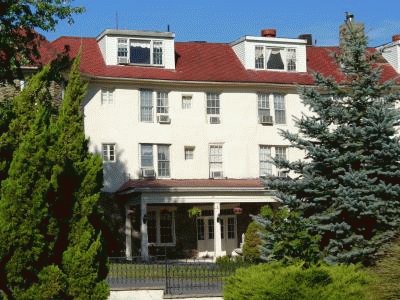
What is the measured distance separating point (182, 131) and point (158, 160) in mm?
1776

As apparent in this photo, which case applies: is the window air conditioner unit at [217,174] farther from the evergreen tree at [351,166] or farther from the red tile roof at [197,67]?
the evergreen tree at [351,166]

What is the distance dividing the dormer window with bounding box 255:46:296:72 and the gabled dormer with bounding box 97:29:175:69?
4404mm

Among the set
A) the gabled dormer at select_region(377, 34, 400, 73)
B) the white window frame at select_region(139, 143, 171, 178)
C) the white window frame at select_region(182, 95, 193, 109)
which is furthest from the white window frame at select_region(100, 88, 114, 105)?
the gabled dormer at select_region(377, 34, 400, 73)

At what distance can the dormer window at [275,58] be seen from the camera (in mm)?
38656

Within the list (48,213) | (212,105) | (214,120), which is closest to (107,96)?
(212,105)

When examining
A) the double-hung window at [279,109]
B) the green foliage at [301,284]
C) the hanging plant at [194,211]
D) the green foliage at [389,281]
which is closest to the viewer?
the green foliage at [389,281]

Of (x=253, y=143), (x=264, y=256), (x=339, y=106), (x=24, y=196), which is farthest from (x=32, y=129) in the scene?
(x=253, y=143)

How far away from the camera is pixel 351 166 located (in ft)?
66.6

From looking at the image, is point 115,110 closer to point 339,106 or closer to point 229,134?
point 229,134

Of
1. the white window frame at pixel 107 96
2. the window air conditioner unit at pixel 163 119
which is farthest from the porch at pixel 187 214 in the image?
the white window frame at pixel 107 96

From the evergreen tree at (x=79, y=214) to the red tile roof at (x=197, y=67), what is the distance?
748 inches

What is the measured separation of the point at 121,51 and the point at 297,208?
18321 millimetres

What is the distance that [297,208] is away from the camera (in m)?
20.4

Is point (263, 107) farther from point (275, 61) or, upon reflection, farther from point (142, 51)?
point (142, 51)
